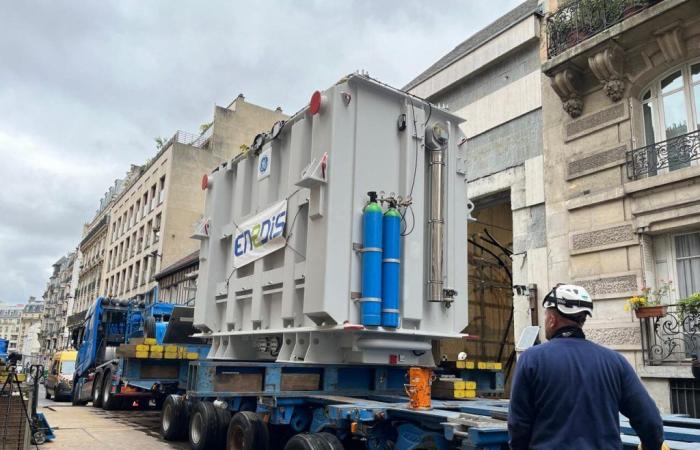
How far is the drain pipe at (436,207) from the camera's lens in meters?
6.66

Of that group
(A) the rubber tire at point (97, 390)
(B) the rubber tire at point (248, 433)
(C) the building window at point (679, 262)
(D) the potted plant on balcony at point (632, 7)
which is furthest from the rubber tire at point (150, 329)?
(D) the potted plant on balcony at point (632, 7)

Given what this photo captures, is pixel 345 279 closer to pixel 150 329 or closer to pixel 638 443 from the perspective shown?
pixel 638 443

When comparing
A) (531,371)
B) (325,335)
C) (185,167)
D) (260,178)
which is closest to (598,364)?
(531,371)

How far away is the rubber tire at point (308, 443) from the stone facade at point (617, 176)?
659cm

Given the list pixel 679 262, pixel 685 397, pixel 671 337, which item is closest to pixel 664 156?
pixel 679 262

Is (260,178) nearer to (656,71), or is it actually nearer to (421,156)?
(421,156)

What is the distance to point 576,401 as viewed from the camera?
271 centimetres

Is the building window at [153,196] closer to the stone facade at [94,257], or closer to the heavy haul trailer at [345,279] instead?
the stone facade at [94,257]

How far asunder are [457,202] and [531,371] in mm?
4696

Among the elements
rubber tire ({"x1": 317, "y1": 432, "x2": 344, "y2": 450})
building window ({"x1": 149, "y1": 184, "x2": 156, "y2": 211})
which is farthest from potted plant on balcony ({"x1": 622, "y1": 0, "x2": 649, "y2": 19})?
building window ({"x1": 149, "y1": 184, "x2": 156, "y2": 211})

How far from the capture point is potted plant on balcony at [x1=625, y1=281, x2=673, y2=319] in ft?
30.2

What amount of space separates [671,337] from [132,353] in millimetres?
8949

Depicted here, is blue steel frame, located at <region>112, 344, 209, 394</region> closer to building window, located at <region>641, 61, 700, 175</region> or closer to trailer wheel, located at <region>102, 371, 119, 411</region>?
trailer wheel, located at <region>102, 371, 119, 411</region>

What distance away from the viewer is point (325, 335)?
647cm
